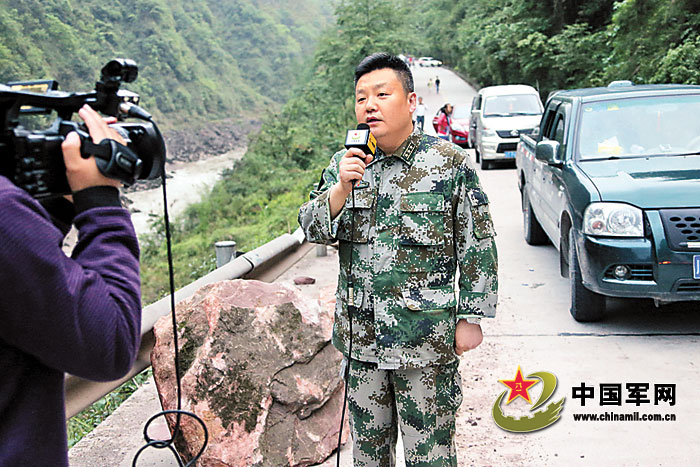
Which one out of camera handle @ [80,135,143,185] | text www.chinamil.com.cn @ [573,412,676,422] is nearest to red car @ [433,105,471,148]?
text www.chinamil.com.cn @ [573,412,676,422]

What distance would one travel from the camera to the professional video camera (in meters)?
1.46

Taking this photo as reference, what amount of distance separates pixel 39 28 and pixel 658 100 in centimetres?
5677

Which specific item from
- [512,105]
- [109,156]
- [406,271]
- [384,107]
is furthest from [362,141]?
[512,105]

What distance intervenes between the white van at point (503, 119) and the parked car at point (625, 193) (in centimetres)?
867

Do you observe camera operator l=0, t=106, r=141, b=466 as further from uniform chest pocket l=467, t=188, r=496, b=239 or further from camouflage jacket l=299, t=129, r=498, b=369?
uniform chest pocket l=467, t=188, r=496, b=239

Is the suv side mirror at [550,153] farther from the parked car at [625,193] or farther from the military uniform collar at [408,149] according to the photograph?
the military uniform collar at [408,149]

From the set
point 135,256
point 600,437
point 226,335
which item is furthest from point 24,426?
point 600,437

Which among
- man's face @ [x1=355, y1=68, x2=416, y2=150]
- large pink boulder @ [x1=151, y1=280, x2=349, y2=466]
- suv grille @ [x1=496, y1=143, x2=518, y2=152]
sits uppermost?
man's face @ [x1=355, y1=68, x2=416, y2=150]

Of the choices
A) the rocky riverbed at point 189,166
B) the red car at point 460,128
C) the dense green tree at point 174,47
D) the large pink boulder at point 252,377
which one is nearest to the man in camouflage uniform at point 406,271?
the large pink boulder at point 252,377

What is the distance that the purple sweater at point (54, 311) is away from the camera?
1.32 meters

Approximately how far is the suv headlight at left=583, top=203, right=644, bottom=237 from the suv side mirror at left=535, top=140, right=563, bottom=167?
3.30 ft

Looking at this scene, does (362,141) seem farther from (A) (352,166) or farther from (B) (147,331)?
(B) (147,331)

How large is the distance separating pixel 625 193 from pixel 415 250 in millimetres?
3240

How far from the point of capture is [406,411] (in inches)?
109
